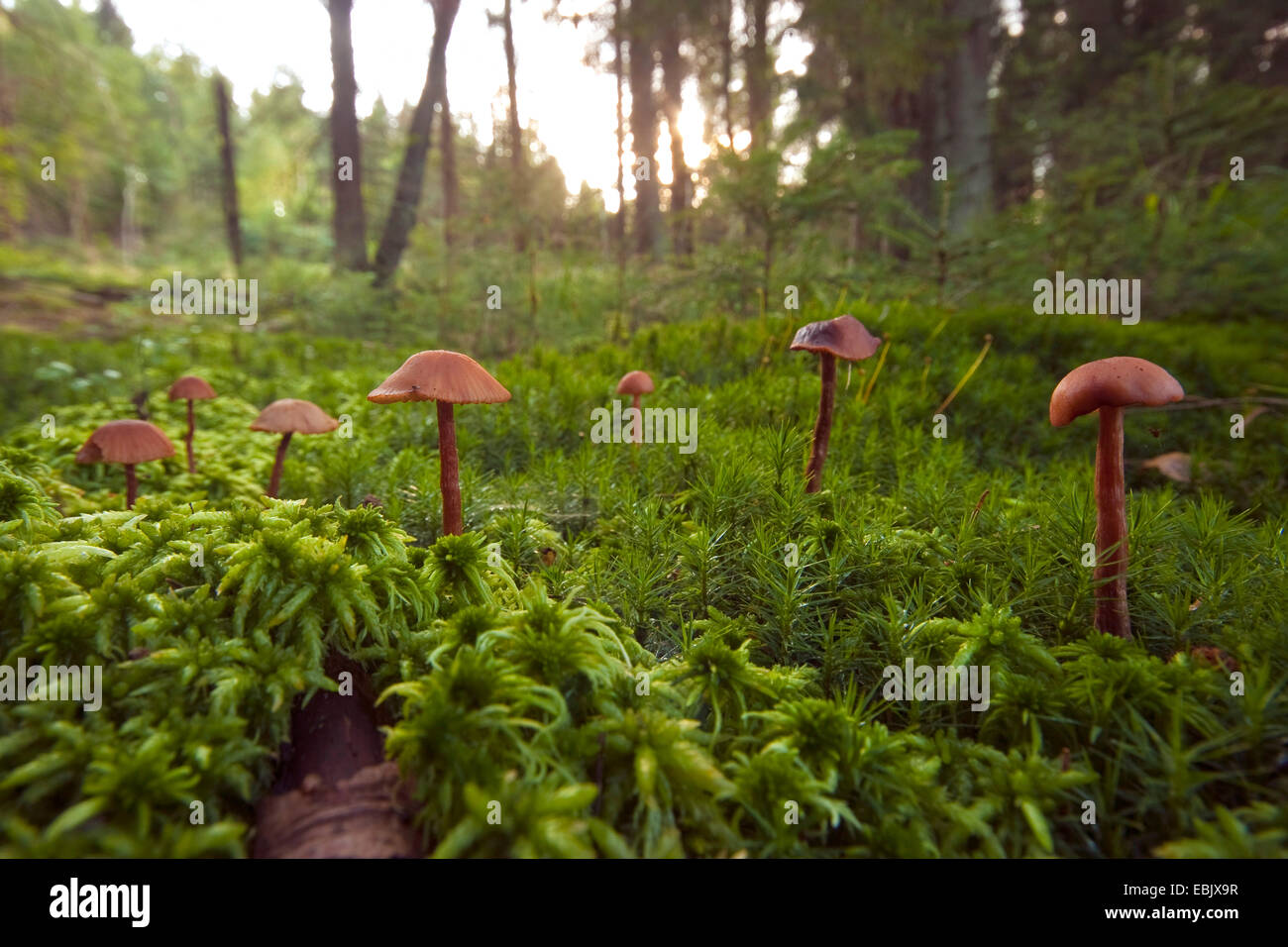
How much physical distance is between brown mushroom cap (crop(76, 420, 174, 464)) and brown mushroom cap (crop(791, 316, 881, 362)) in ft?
10.3

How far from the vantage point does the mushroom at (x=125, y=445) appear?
9.92ft

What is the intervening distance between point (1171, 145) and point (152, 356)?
11154mm

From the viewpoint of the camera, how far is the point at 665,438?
11.4ft

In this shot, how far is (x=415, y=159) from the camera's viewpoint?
1091cm

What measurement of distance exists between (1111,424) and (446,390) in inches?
88.7

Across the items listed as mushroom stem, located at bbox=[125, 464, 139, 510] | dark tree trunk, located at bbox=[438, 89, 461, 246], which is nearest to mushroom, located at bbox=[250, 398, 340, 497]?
mushroom stem, located at bbox=[125, 464, 139, 510]

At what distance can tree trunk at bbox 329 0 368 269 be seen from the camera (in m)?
11.3

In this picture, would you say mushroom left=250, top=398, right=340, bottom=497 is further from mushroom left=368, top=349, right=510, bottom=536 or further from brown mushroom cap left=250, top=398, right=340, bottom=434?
mushroom left=368, top=349, right=510, bottom=536

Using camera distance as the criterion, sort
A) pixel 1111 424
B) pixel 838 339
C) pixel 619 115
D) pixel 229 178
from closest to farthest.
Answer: pixel 1111 424 < pixel 838 339 < pixel 229 178 < pixel 619 115

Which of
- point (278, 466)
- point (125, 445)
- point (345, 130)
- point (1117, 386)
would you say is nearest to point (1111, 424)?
point (1117, 386)

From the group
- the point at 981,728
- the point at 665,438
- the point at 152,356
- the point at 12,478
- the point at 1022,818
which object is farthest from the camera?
the point at 152,356

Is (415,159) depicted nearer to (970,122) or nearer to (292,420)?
(970,122)
